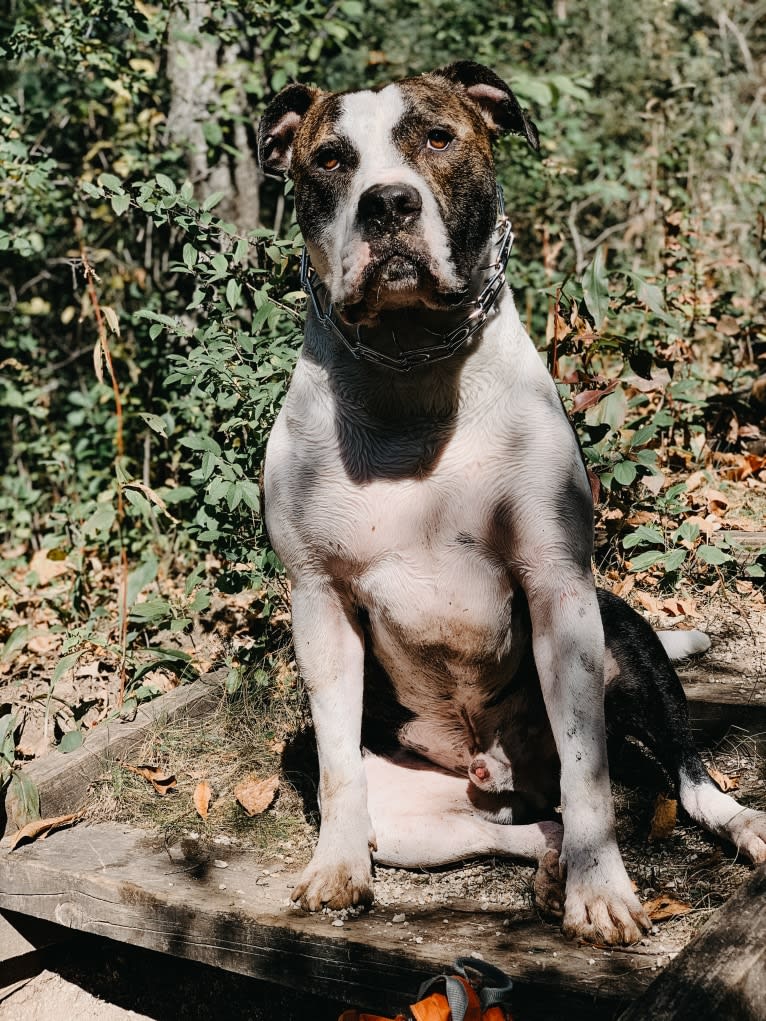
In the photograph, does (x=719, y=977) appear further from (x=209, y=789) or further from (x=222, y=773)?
(x=222, y=773)

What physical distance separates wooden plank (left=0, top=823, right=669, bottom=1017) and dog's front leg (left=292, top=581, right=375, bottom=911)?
18cm

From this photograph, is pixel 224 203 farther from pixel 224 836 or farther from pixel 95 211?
pixel 224 836

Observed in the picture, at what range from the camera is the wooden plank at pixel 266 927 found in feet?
7.07

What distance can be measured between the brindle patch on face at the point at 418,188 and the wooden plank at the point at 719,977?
142cm

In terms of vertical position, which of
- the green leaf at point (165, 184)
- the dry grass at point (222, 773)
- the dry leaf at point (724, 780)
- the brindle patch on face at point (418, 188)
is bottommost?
the dry grass at point (222, 773)

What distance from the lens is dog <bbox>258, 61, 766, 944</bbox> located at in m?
2.47

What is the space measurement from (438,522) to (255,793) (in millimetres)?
1170

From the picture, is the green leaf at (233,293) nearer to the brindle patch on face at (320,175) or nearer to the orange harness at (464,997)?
the brindle patch on face at (320,175)

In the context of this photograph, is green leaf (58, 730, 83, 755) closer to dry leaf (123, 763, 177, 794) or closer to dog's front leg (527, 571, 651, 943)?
dry leaf (123, 763, 177, 794)

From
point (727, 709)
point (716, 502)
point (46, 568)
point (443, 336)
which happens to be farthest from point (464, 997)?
point (46, 568)

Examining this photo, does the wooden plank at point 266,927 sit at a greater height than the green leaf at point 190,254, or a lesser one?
lesser

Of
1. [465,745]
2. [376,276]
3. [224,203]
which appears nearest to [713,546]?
[465,745]

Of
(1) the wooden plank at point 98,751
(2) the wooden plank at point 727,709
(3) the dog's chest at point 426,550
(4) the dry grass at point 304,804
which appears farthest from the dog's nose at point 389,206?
(1) the wooden plank at point 98,751

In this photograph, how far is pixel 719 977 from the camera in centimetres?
161
